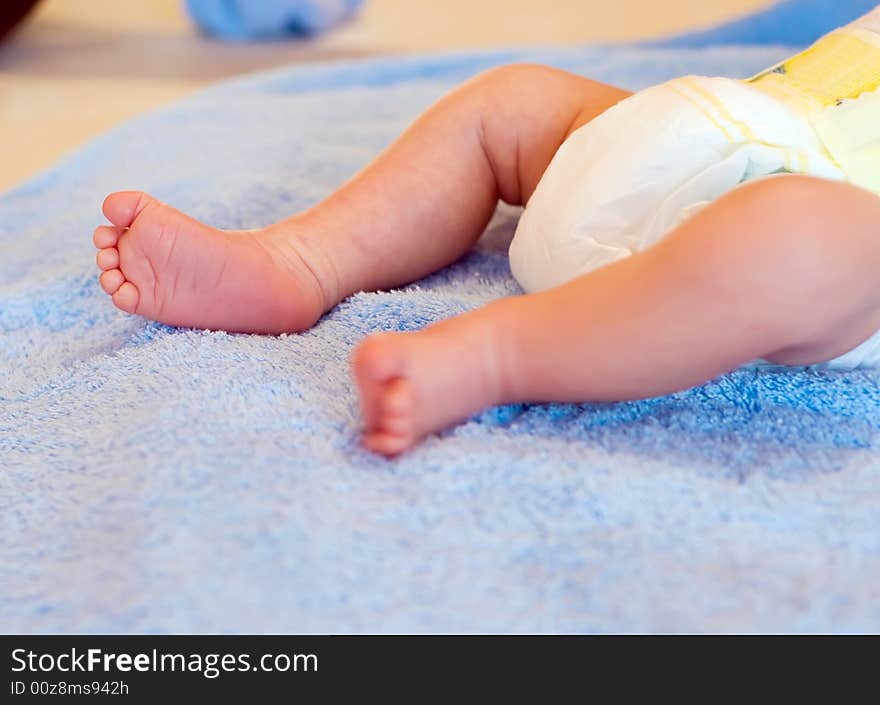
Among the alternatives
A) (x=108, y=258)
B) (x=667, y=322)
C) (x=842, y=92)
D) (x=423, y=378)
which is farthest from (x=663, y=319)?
(x=108, y=258)

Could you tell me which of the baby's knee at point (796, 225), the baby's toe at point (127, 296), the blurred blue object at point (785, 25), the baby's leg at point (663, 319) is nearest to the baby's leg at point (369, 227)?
the baby's toe at point (127, 296)

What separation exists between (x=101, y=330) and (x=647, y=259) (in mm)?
508

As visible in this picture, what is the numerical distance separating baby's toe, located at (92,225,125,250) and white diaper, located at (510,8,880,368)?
32cm

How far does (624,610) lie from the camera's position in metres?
0.58

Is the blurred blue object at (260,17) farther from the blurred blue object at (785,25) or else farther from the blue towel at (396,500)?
the blue towel at (396,500)

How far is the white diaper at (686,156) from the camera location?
0.78m

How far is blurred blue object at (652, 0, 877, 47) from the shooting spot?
5.40 ft

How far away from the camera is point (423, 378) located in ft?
2.14

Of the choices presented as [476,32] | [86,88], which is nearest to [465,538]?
[86,88]

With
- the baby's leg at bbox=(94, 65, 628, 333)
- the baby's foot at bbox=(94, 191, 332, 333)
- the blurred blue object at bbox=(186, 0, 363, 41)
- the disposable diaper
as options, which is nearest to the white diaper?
the disposable diaper

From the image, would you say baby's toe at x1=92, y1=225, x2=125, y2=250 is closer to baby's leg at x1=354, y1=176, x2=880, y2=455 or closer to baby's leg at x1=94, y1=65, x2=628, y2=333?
baby's leg at x1=94, y1=65, x2=628, y2=333

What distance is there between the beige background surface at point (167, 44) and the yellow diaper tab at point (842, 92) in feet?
3.80

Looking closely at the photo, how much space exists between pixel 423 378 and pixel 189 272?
0.82 ft
